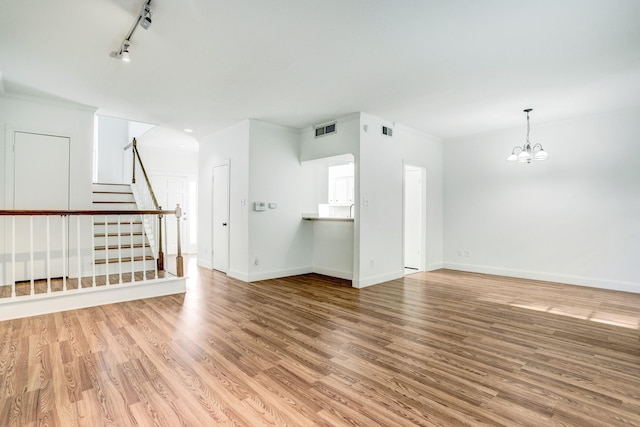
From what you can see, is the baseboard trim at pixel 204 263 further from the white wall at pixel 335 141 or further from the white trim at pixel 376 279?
the white trim at pixel 376 279

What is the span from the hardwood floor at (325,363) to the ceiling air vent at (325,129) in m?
2.72

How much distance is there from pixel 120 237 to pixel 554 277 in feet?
23.0

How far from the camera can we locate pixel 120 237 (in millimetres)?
4824

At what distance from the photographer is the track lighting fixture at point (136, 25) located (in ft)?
7.60

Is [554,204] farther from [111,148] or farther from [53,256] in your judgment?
[111,148]

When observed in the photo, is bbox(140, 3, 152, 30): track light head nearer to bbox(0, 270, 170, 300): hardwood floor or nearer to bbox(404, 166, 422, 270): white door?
bbox(0, 270, 170, 300): hardwood floor

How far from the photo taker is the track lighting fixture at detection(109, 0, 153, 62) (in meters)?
2.32

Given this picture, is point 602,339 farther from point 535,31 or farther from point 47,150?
point 47,150

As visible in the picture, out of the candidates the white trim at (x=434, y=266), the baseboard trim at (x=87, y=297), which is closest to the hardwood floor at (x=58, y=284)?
the baseboard trim at (x=87, y=297)

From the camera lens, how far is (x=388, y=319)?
3.45 metres

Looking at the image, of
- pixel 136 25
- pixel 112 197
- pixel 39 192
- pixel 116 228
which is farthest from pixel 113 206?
pixel 136 25

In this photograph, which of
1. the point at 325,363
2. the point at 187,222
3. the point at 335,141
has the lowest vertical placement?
the point at 325,363

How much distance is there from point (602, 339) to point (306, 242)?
4.22 metres

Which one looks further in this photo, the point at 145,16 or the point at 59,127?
the point at 59,127
